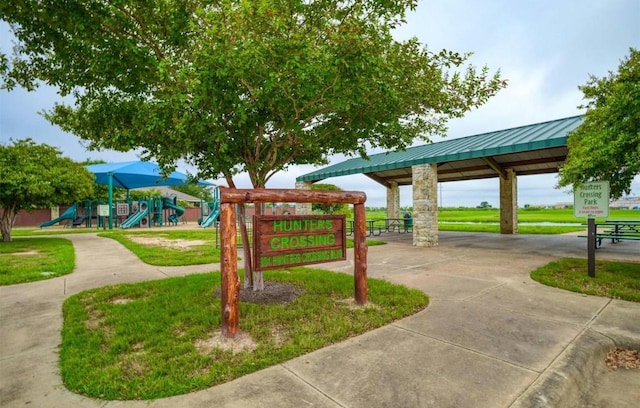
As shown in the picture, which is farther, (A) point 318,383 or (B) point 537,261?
(B) point 537,261

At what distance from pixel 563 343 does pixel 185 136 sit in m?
5.26

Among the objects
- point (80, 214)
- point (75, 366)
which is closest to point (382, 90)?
point (75, 366)

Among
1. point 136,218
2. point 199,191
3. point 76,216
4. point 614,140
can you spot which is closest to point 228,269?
point 614,140

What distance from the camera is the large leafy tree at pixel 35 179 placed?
40.7 ft

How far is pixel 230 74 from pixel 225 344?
10.2 ft

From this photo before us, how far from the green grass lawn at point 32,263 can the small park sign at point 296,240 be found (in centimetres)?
622

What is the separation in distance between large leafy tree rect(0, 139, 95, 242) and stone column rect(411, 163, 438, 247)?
14.5 metres

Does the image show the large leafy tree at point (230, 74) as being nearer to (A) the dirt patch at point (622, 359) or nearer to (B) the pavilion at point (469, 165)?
(B) the pavilion at point (469, 165)

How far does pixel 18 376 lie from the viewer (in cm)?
297

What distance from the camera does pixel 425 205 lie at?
1173 cm

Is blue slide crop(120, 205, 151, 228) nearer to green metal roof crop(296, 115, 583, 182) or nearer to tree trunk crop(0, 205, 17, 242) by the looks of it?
tree trunk crop(0, 205, 17, 242)

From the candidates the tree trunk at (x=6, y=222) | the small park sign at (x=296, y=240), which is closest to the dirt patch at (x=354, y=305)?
the small park sign at (x=296, y=240)

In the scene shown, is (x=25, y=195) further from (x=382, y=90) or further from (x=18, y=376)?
(x=382, y=90)

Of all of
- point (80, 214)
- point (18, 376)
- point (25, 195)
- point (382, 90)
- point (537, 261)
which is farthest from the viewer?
point (80, 214)
